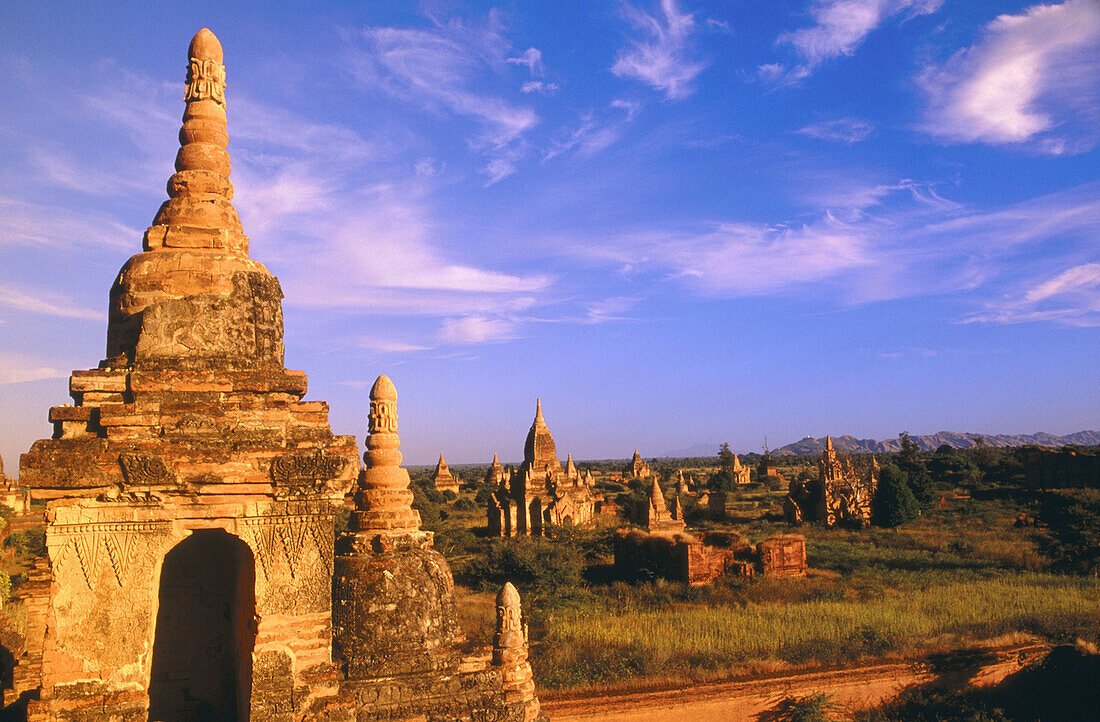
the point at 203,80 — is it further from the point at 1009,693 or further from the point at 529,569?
the point at 529,569

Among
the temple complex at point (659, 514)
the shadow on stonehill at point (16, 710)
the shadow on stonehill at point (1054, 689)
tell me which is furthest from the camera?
the temple complex at point (659, 514)

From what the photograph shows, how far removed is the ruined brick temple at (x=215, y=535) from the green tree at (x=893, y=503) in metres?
27.9

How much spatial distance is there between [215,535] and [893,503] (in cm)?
3039

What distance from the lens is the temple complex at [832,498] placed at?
31.5 meters

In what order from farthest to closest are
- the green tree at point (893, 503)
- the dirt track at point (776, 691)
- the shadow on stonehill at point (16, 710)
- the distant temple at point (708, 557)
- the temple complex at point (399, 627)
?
the green tree at point (893, 503) < the distant temple at point (708, 557) < the dirt track at point (776, 691) < the shadow on stonehill at point (16, 710) < the temple complex at point (399, 627)

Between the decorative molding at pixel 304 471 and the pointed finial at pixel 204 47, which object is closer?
the decorative molding at pixel 304 471

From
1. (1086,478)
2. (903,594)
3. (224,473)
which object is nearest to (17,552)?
(224,473)

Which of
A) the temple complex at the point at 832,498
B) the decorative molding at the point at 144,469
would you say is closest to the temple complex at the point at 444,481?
the temple complex at the point at 832,498

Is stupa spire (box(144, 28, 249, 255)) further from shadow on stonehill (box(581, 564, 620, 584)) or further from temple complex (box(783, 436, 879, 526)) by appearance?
temple complex (box(783, 436, 879, 526))

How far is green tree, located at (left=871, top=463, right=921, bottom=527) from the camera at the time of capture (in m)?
30.6

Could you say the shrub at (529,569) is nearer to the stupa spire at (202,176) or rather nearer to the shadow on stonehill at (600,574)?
the shadow on stonehill at (600,574)

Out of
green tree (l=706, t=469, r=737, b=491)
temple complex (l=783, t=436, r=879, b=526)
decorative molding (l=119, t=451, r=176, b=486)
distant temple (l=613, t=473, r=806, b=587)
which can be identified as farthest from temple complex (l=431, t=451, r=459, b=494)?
decorative molding (l=119, t=451, r=176, b=486)

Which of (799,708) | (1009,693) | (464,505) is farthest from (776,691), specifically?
(464,505)

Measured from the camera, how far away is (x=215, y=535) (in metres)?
6.37
